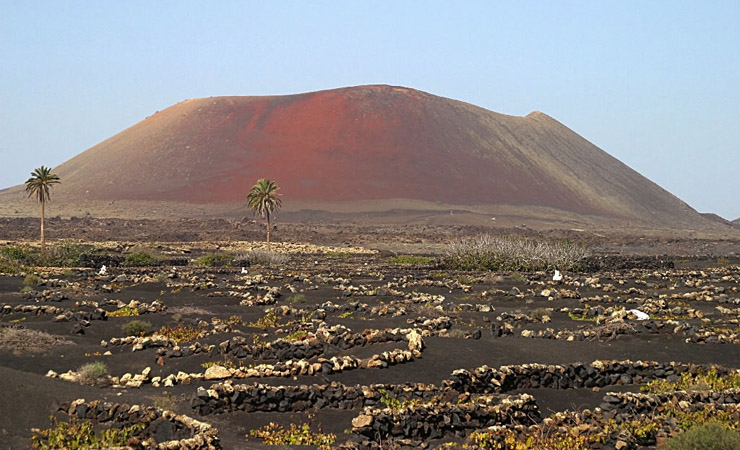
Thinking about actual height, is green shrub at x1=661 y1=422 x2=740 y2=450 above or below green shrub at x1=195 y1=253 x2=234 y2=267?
above

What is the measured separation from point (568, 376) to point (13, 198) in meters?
126

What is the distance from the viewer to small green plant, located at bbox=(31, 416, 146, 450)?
10.1 meters

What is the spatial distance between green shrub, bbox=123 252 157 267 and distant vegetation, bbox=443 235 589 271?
54.0 feet

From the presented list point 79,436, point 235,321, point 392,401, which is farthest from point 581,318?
point 79,436

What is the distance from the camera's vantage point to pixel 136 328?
19.0 m

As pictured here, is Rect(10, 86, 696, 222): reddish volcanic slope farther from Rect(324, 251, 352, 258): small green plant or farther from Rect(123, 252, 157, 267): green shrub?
Rect(123, 252, 157, 267): green shrub

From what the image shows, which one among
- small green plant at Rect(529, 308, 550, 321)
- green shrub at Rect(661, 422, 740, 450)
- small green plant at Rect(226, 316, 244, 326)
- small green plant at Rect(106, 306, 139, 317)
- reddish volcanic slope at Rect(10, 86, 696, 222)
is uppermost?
reddish volcanic slope at Rect(10, 86, 696, 222)

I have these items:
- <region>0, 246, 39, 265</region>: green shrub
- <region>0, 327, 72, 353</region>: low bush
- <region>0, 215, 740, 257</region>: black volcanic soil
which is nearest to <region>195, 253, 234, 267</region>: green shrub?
<region>0, 246, 39, 265</region>: green shrub

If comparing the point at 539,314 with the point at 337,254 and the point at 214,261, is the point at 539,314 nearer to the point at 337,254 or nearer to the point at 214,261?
the point at 214,261

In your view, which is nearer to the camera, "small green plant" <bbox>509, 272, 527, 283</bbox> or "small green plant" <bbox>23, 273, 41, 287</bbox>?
"small green plant" <bbox>23, 273, 41, 287</bbox>

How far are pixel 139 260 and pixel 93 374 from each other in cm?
3253

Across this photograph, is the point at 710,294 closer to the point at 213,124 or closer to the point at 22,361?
the point at 22,361

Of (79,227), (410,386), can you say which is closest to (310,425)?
(410,386)

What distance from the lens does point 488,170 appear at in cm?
13312
